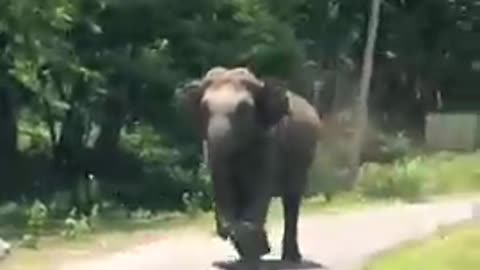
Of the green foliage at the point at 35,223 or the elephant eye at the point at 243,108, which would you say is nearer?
the elephant eye at the point at 243,108

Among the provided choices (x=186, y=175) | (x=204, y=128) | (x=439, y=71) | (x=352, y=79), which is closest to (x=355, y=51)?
(x=352, y=79)

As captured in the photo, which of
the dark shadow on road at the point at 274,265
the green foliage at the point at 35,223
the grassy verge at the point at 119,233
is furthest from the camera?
the green foliage at the point at 35,223

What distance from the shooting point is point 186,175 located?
93.1 feet

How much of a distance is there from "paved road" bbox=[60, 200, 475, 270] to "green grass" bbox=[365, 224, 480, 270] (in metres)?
0.27

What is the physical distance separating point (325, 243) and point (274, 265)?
10.3 feet

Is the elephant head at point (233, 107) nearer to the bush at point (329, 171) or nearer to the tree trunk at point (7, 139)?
the bush at point (329, 171)

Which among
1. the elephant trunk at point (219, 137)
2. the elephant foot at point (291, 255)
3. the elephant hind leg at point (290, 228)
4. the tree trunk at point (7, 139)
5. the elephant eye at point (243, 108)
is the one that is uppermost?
the tree trunk at point (7, 139)

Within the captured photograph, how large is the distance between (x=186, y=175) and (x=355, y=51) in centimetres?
1328

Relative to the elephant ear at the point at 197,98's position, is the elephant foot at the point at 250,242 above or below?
below

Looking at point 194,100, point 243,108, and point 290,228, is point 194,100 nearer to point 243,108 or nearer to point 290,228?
point 243,108

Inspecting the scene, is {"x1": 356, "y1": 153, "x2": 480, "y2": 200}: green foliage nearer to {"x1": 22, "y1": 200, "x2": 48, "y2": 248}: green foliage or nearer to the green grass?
{"x1": 22, "y1": 200, "x2": 48, "y2": 248}: green foliage

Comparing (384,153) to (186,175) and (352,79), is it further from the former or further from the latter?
(186,175)

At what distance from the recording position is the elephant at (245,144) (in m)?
15.2

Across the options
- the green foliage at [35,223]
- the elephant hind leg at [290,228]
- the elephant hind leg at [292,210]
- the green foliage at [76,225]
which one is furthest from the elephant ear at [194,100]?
the green foliage at [76,225]
